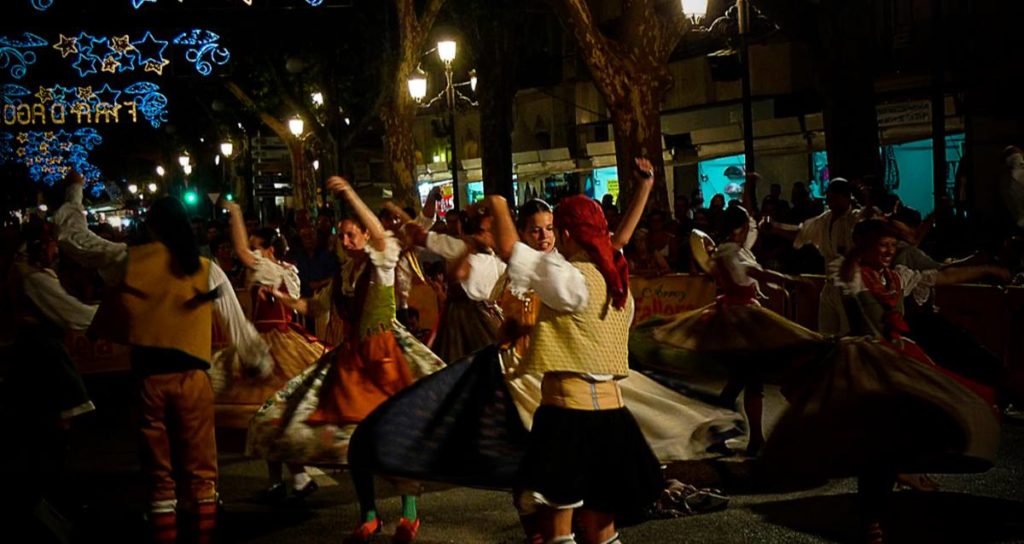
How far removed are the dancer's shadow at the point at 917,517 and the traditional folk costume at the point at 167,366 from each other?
3.59m

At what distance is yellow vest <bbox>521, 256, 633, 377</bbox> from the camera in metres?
5.91

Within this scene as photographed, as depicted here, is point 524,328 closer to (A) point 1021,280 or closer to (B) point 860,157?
(A) point 1021,280

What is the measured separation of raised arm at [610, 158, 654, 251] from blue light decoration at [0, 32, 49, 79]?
17.9m

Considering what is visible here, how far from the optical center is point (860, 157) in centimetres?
1942

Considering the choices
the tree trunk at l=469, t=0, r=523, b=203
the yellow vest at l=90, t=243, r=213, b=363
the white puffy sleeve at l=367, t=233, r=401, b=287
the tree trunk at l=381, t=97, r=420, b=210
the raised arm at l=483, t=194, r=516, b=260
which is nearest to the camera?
the raised arm at l=483, t=194, r=516, b=260

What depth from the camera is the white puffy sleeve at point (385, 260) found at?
28.0ft

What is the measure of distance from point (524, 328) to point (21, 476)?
16.9 ft

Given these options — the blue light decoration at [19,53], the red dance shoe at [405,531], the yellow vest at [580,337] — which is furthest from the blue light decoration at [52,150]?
the yellow vest at [580,337]

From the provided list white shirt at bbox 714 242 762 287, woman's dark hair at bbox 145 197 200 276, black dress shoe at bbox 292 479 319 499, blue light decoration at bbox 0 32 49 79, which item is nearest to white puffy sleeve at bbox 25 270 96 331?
black dress shoe at bbox 292 479 319 499

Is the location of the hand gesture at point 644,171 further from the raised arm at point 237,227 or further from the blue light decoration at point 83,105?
the blue light decoration at point 83,105

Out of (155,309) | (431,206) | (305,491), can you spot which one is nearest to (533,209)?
(155,309)

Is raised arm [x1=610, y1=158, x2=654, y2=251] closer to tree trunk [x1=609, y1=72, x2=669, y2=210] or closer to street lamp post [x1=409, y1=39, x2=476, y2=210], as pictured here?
tree trunk [x1=609, y1=72, x2=669, y2=210]

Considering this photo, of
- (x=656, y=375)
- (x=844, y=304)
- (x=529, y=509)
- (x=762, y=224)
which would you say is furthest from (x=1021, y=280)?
(x=529, y=509)

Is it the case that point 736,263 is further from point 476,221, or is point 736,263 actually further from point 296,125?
point 296,125
